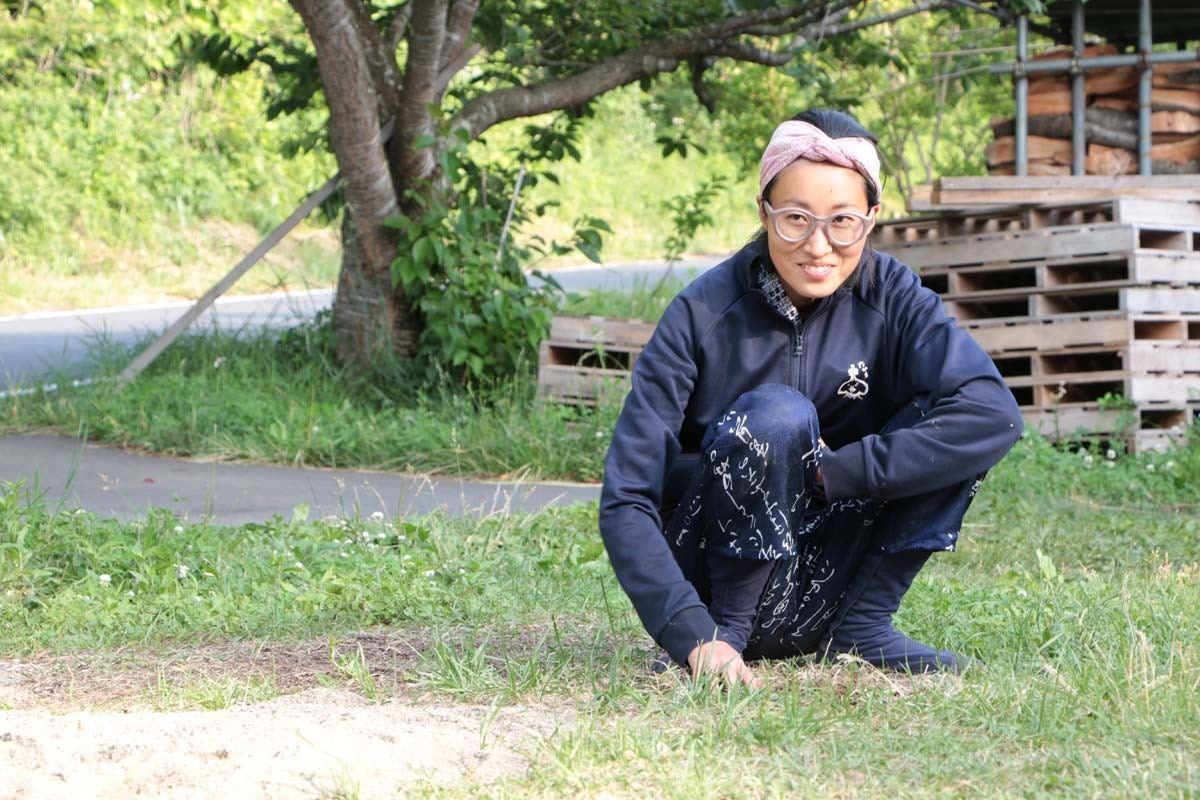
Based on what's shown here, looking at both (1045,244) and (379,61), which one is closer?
(1045,244)

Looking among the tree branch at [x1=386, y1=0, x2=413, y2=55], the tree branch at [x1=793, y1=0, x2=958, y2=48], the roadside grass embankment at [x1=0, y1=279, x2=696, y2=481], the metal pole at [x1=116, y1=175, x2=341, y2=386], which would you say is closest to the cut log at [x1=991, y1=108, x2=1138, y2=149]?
the tree branch at [x1=793, y1=0, x2=958, y2=48]

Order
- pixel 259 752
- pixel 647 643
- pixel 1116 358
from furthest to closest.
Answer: pixel 1116 358 → pixel 647 643 → pixel 259 752

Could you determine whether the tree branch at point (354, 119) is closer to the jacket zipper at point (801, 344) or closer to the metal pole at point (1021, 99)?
the metal pole at point (1021, 99)

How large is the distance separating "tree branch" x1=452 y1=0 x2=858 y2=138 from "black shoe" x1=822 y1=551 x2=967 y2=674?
5.49m

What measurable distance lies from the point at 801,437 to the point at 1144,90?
6212mm

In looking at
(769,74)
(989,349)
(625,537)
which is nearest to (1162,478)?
(989,349)

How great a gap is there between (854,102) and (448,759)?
7.35m

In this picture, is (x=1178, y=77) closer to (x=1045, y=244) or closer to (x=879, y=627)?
(x=1045, y=244)

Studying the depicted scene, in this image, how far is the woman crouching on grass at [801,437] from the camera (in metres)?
3.03

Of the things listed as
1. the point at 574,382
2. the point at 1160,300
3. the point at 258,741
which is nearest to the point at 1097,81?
the point at 1160,300

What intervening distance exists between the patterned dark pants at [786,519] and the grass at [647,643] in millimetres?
151

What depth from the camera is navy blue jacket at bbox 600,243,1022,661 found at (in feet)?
9.87

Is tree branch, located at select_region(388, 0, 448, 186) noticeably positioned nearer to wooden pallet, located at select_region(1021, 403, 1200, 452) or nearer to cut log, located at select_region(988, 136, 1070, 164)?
→ cut log, located at select_region(988, 136, 1070, 164)

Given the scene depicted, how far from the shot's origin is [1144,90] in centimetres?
836
